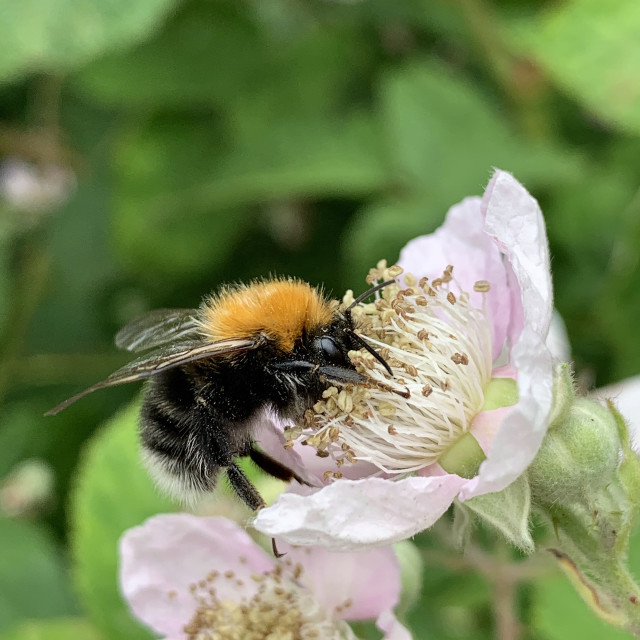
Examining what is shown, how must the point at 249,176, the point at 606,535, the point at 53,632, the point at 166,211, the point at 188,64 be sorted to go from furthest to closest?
1. the point at 188,64
2. the point at 166,211
3. the point at 249,176
4. the point at 53,632
5. the point at 606,535

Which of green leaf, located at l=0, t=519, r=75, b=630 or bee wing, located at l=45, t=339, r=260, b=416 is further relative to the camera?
green leaf, located at l=0, t=519, r=75, b=630

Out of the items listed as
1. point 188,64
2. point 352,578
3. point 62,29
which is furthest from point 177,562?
point 188,64

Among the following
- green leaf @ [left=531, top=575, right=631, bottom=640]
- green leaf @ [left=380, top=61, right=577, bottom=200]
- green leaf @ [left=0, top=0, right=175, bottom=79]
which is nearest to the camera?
green leaf @ [left=531, top=575, right=631, bottom=640]

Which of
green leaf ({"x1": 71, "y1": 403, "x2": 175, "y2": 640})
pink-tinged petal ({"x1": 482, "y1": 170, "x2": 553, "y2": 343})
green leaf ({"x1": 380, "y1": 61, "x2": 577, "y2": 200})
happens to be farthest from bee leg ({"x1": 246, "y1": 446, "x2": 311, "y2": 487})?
green leaf ({"x1": 380, "y1": 61, "x2": 577, "y2": 200})

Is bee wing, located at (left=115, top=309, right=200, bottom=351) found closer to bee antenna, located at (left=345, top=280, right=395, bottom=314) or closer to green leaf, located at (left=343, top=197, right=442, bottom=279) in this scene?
bee antenna, located at (left=345, top=280, right=395, bottom=314)

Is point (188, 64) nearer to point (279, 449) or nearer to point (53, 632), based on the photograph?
point (53, 632)

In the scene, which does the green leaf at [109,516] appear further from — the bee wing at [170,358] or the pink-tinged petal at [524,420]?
the pink-tinged petal at [524,420]
